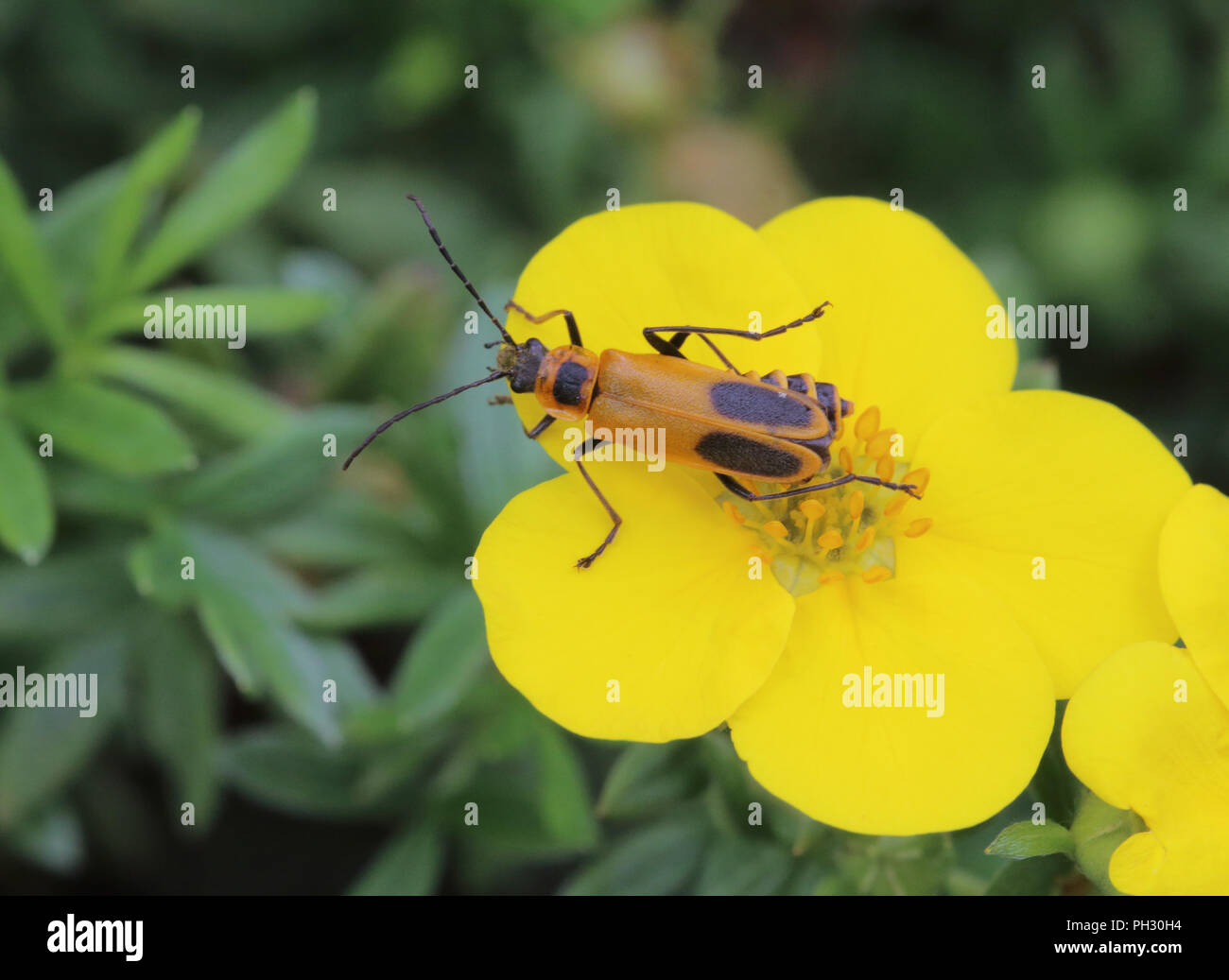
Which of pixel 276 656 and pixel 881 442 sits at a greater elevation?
pixel 881 442

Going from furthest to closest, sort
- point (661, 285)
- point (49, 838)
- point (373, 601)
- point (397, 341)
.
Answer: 1. point (397, 341)
2. point (49, 838)
3. point (373, 601)
4. point (661, 285)

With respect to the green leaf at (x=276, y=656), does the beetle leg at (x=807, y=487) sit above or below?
above

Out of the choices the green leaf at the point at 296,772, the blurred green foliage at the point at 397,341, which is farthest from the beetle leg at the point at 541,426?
the green leaf at the point at 296,772

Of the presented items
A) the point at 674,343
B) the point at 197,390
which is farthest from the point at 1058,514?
the point at 197,390
